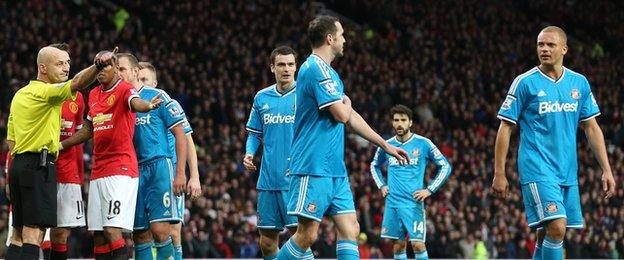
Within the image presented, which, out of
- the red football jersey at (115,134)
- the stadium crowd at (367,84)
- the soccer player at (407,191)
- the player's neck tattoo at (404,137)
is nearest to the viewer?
the red football jersey at (115,134)

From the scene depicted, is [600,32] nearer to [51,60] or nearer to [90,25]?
[90,25]

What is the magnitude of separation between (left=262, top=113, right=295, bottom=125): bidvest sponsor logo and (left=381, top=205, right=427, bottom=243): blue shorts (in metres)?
3.07

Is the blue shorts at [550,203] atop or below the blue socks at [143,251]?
atop

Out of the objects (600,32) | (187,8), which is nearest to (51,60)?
(187,8)

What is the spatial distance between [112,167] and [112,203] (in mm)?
295

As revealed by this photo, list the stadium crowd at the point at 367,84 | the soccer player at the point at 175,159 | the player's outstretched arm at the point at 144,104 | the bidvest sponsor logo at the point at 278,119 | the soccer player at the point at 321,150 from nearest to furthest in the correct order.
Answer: the soccer player at the point at 321,150 < the player's outstretched arm at the point at 144,104 < the soccer player at the point at 175,159 < the bidvest sponsor logo at the point at 278,119 < the stadium crowd at the point at 367,84

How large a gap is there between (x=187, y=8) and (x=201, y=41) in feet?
4.89

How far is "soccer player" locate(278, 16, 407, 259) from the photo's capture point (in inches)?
335

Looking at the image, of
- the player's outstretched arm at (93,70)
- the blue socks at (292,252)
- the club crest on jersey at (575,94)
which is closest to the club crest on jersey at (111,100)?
the player's outstretched arm at (93,70)

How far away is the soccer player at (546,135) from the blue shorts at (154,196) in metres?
2.74

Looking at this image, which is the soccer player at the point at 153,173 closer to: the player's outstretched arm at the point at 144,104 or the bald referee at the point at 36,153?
the player's outstretched arm at the point at 144,104

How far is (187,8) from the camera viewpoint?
85.5 ft

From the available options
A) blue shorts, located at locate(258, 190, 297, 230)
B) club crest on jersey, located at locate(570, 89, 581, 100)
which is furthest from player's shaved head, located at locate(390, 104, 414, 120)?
club crest on jersey, located at locate(570, 89, 581, 100)

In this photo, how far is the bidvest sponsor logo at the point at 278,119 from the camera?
34.2 feet
